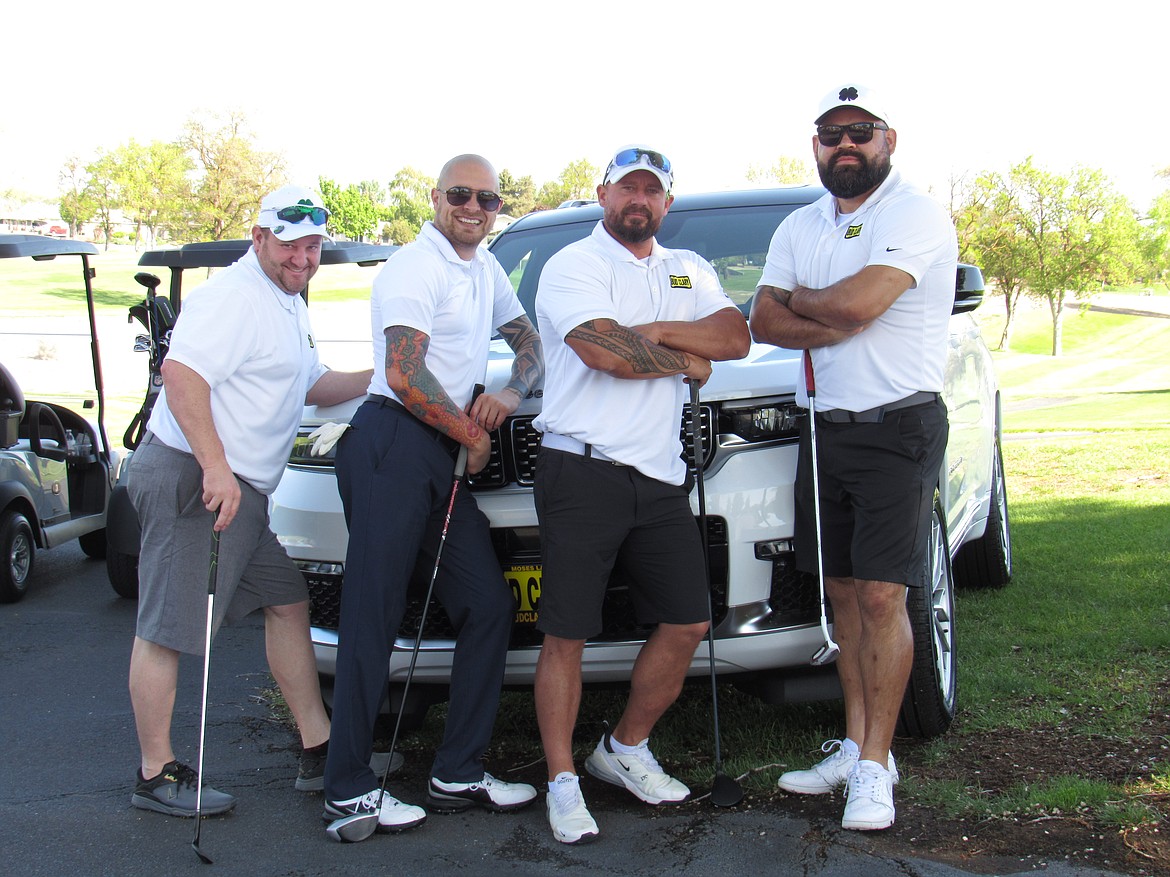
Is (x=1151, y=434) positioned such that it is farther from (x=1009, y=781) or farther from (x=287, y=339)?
(x=287, y=339)

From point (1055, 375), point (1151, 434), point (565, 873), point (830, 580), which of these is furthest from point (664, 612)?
point (1055, 375)

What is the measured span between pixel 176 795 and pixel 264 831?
36 centimetres

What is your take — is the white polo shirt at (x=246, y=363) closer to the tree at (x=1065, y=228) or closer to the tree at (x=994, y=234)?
the tree at (x=994, y=234)

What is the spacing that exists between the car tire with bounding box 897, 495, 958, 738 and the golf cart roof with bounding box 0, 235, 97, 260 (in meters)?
5.51

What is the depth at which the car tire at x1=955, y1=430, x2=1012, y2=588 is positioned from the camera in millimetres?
6480

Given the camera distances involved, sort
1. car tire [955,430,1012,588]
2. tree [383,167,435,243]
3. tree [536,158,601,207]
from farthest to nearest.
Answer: tree [383,167,435,243], tree [536,158,601,207], car tire [955,430,1012,588]

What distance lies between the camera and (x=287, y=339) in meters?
4.16

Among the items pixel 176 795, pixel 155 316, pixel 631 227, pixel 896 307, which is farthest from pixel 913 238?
pixel 155 316

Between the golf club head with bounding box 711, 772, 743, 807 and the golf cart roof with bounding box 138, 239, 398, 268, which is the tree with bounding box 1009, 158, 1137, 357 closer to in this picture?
the golf cart roof with bounding box 138, 239, 398, 268

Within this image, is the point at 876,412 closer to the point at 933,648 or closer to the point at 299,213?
the point at 933,648

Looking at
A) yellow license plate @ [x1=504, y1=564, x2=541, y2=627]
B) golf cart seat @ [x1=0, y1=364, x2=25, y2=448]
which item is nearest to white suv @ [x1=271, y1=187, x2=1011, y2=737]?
yellow license plate @ [x1=504, y1=564, x2=541, y2=627]

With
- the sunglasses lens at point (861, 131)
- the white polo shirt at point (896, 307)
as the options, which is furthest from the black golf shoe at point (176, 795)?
the sunglasses lens at point (861, 131)

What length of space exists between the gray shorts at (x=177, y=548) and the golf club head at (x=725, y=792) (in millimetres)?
1729

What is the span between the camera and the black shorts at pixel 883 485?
12.5ft
